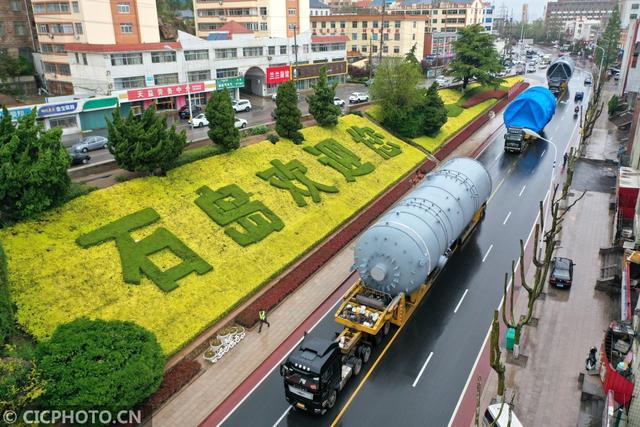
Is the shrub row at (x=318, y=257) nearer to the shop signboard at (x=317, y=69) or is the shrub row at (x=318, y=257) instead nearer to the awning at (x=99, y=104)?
the awning at (x=99, y=104)

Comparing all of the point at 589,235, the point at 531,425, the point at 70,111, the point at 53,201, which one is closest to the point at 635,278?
the point at 589,235

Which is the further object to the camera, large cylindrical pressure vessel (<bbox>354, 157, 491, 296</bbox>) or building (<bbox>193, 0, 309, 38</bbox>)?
building (<bbox>193, 0, 309, 38</bbox>)

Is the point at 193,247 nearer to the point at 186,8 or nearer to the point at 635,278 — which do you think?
the point at 635,278

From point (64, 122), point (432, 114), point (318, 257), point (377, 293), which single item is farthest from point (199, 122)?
point (377, 293)

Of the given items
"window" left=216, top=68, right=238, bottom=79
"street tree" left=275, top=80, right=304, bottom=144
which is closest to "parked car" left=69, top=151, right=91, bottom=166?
"street tree" left=275, top=80, right=304, bottom=144

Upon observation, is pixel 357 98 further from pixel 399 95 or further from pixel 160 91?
pixel 160 91

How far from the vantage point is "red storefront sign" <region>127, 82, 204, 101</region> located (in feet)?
187

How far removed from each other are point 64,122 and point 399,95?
35805mm

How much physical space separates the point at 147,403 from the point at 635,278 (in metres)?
26.1

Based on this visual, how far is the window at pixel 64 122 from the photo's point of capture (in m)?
49.3

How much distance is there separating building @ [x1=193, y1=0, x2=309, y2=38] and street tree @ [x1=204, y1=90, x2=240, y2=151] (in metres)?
48.4

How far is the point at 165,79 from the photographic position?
203ft

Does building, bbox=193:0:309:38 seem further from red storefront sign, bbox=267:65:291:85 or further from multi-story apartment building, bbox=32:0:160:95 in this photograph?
multi-story apartment building, bbox=32:0:160:95

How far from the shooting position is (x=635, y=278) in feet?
87.1
